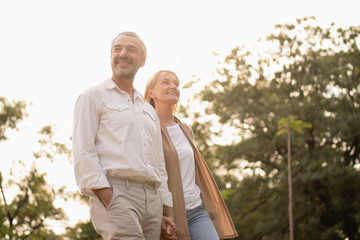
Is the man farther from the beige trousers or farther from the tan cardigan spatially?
the tan cardigan

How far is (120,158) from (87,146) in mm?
190

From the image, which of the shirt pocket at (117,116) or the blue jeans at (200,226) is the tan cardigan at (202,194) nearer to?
the blue jeans at (200,226)

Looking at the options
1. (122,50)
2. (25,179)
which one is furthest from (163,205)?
(25,179)

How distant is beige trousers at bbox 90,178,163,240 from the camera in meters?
2.61

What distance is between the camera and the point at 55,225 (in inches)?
837

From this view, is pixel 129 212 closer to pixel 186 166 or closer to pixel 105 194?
pixel 105 194

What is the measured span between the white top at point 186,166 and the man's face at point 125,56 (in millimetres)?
916

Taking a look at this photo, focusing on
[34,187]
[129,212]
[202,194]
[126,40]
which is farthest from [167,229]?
[34,187]

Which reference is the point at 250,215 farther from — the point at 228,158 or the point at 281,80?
the point at 281,80

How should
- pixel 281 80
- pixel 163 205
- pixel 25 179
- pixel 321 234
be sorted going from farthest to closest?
pixel 25 179
pixel 281 80
pixel 321 234
pixel 163 205

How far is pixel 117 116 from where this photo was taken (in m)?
2.87

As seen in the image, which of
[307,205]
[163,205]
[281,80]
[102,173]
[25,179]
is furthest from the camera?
[25,179]

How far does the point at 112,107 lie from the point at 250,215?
19.9 meters

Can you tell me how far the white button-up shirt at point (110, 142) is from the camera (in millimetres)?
2660
